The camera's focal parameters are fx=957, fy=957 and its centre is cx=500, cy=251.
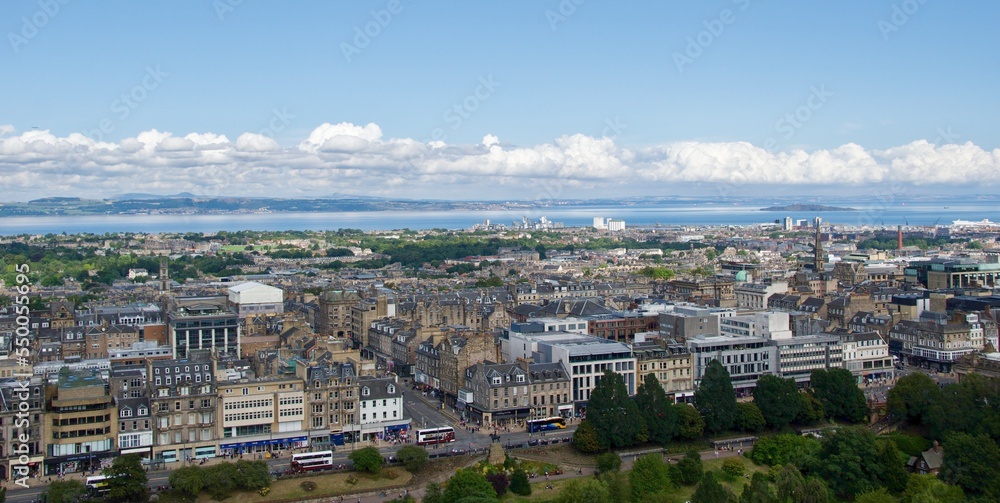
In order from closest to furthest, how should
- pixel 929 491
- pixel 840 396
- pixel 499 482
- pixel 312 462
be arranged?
pixel 929 491, pixel 499 482, pixel 312 462, pixel 840 396

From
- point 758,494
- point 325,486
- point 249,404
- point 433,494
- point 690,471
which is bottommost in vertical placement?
point 325,486

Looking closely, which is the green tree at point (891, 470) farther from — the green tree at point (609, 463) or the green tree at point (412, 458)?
the green tree at point (412, 458)

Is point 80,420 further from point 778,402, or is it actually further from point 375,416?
point 778,402

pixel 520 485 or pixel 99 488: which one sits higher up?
pixel 99 488

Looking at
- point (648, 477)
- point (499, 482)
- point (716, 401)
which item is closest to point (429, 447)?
point (499, 482)

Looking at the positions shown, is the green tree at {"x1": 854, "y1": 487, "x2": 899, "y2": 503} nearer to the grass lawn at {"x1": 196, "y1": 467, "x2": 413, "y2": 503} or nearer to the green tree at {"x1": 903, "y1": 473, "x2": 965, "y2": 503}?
the green tree at {"x1": 903, "y1": 473, "x2": 965, "y2": 503}

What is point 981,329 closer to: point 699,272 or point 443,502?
point 443,502

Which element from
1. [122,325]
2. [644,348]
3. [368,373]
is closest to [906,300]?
[644,348]
